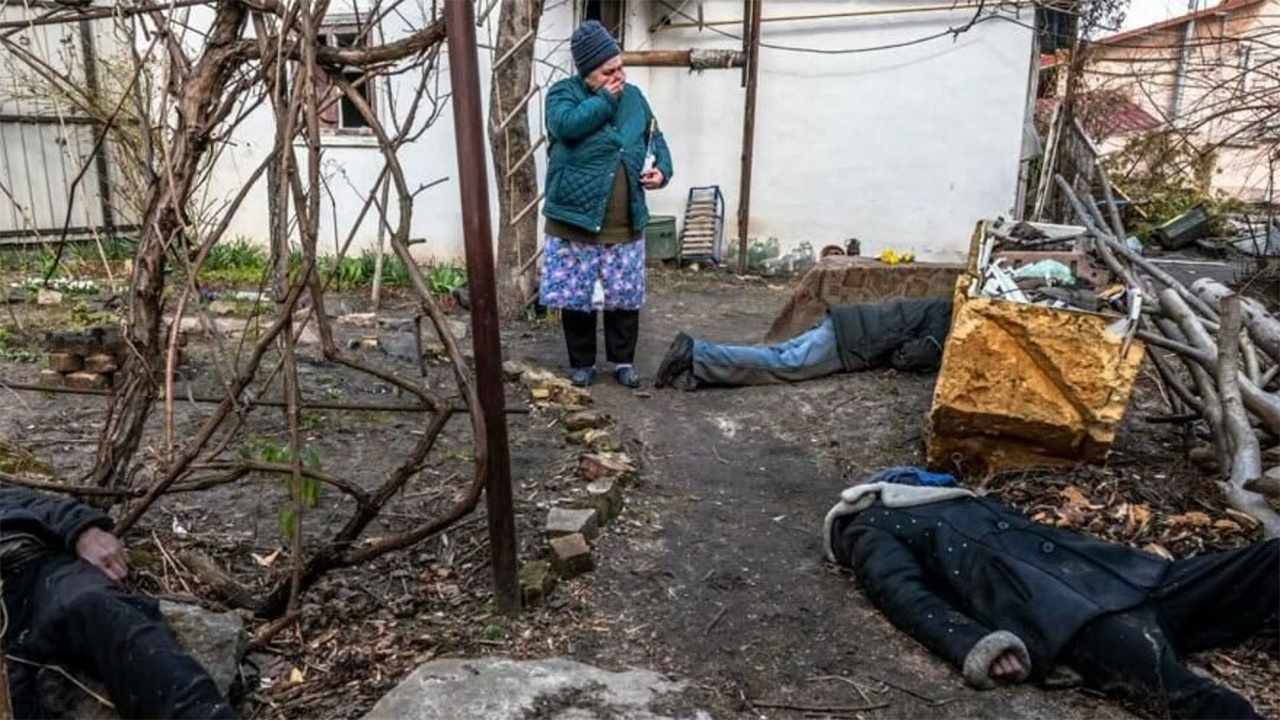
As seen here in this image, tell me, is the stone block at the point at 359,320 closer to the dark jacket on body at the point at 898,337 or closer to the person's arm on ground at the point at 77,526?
the dark jacket on body at the point at 898,337

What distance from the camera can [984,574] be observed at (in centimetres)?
254

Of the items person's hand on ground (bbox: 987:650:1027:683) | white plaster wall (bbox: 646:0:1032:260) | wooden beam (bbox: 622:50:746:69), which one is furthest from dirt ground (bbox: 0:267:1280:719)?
wooden beam (bbox: 622:50:746:69)

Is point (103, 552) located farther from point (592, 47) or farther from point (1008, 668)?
point (592, 47)

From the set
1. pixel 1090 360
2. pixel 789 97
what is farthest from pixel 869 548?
pixel 789 97

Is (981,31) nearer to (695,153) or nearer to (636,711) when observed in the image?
(695,153)

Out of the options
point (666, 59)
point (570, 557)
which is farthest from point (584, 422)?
point (666, 59)

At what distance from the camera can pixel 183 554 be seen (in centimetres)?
280

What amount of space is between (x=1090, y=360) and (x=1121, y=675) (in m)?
1.40

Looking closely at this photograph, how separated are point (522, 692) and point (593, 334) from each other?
282 cm

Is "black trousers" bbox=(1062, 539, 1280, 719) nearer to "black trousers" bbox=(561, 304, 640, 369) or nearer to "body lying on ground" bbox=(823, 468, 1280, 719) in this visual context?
"body lying on ground" bbox=(823, 468, 1280, 719)

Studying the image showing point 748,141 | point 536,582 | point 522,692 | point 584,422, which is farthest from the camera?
point 748,141

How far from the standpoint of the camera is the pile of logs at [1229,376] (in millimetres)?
3123

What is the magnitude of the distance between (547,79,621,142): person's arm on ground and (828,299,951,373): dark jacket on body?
69.1 inches

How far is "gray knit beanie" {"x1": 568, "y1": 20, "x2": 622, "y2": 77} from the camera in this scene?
4.33 metres
